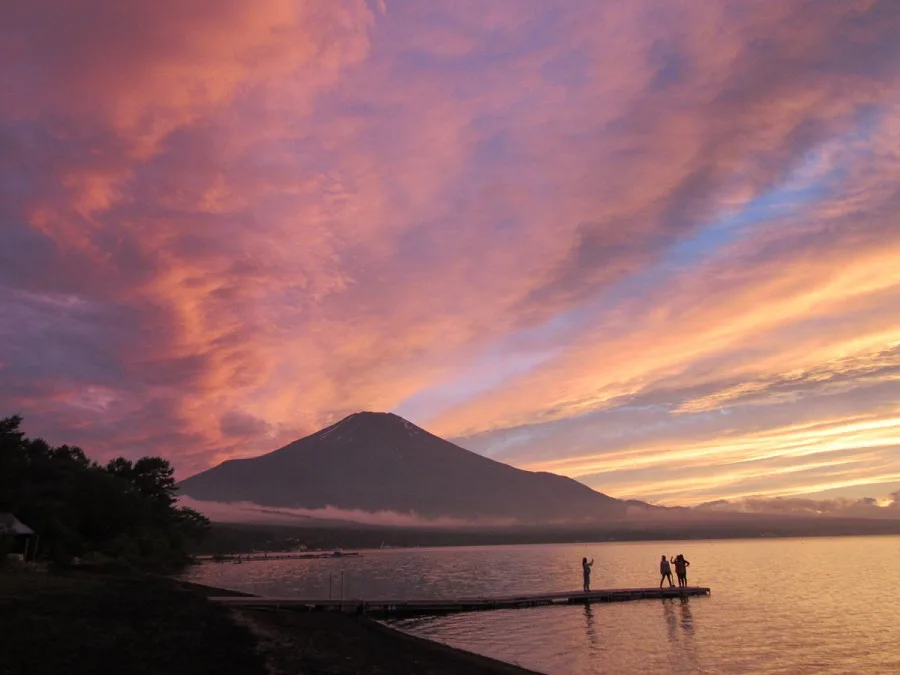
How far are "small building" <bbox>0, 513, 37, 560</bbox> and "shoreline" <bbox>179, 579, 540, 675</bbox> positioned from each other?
20.8 meters

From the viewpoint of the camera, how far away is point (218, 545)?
197 metres

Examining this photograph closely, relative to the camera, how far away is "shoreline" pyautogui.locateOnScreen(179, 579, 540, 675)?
20047 mm

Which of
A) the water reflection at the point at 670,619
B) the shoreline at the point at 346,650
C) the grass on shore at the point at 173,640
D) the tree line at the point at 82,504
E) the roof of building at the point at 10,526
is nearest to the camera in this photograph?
the grass on shore at the point at 173,640

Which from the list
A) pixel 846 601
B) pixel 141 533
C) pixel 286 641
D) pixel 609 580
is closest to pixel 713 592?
pixel 846 601

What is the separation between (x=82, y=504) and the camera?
6331 cm

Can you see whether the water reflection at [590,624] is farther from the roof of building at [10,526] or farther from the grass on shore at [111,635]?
the roof of building at [10,526]

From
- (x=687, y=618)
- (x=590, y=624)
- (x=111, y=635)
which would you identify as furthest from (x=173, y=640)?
(x=687, y=618)

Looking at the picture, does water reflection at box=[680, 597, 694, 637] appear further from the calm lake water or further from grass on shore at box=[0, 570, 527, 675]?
grass on shore at box=[0, 570, 527, 675]

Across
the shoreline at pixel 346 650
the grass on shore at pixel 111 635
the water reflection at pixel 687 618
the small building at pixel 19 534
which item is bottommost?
the water reflection at pixel 687 618

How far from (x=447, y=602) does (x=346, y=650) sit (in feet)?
67.0

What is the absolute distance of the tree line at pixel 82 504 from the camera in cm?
5147

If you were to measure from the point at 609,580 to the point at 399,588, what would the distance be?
79.2 ft

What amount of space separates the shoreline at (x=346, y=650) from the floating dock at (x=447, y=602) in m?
4.69

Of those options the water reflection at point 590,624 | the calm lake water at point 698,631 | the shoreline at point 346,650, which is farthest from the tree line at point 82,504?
the water reflection at point 590,624
